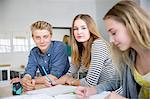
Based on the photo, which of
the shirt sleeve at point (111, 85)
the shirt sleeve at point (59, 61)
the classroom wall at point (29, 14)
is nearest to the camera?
the shirt sleeve at point (111, 85)

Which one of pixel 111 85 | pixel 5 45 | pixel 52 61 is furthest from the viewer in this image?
pixel 5 45

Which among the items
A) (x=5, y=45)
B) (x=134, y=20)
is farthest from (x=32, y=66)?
(x=5, y=45)

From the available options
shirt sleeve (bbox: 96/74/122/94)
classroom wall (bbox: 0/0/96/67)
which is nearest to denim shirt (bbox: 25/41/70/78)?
shirt sleeve (bbox: 96/74/122/94)

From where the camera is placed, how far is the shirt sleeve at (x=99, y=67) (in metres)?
0.95

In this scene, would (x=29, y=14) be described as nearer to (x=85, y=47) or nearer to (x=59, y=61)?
(x=59, y=61)

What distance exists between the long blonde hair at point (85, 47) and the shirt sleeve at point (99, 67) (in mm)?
97

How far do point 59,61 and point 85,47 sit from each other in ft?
0.71

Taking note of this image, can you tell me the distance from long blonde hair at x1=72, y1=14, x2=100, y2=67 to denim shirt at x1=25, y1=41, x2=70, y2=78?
0.39 feet

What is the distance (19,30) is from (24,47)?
244 mm

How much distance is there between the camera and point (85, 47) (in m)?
1.11

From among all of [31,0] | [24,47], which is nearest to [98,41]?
[24,47]

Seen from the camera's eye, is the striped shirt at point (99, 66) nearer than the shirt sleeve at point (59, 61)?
Yes

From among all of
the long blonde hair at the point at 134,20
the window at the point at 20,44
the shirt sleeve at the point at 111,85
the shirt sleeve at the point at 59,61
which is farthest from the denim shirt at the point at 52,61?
the window at the point at 20,44

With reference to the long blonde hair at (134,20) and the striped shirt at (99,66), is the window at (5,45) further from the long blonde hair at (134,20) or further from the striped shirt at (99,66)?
the long blonde hair at (134,20)
